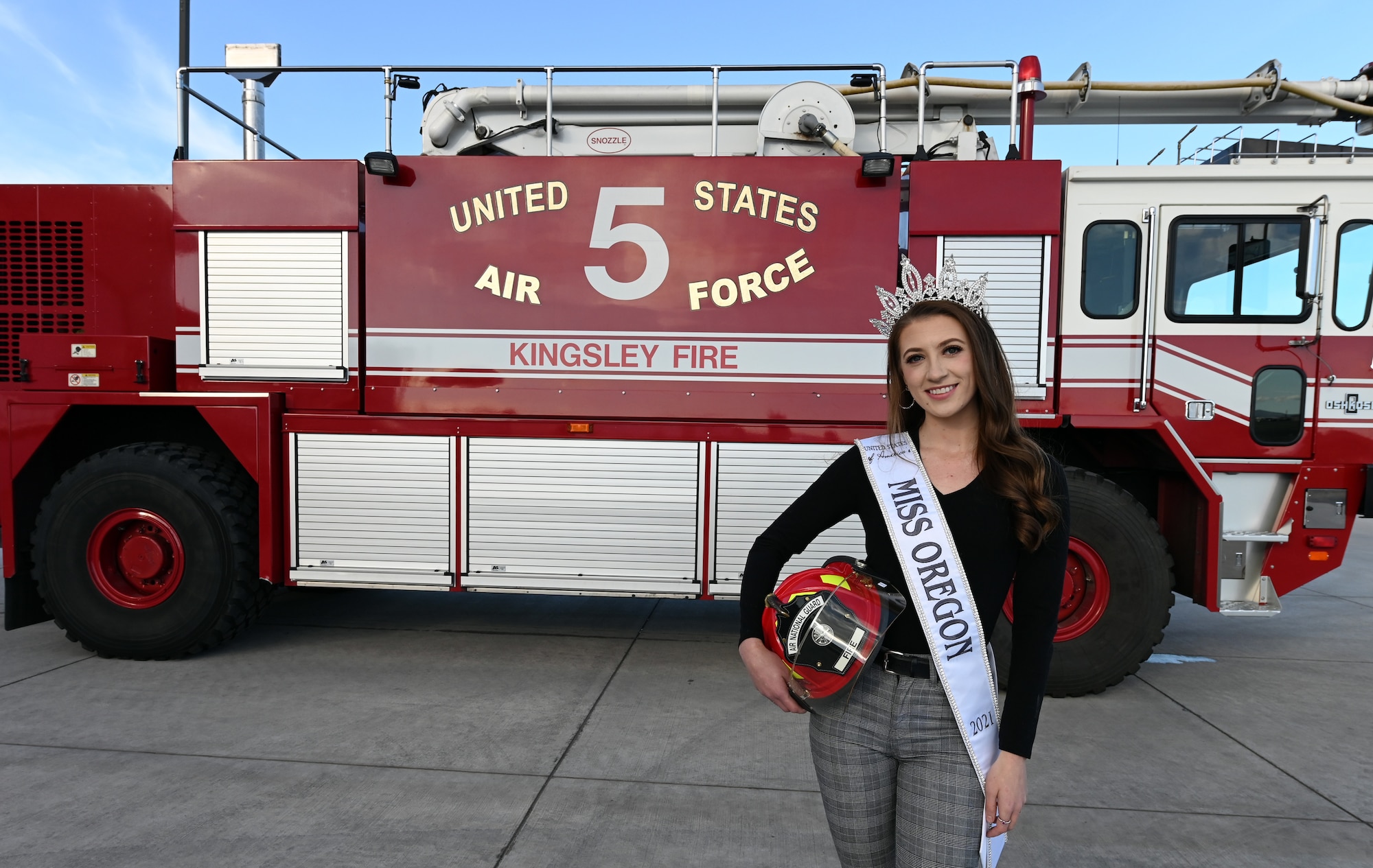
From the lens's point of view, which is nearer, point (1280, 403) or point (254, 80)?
point (1280, 403)

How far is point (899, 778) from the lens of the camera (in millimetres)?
1728

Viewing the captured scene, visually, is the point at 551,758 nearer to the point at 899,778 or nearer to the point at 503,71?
the point at 899,778

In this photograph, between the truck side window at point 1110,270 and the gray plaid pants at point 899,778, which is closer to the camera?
the gray plaid pants at point 899,778

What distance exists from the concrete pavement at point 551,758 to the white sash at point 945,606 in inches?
60.1

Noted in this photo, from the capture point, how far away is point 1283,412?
14.9 feet

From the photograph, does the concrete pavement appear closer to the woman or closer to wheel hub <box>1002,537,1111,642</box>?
wheel hub <box>1002,537,1111,642</box>

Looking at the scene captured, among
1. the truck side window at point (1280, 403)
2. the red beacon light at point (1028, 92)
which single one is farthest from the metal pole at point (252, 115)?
the truck side window at point (1280, 403)

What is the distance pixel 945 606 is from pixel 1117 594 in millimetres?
3346

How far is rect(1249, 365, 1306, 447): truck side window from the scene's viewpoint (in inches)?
178

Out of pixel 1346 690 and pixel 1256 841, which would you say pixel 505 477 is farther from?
pixel 1346 690

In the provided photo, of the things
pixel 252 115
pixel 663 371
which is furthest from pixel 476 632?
pixel 252 115

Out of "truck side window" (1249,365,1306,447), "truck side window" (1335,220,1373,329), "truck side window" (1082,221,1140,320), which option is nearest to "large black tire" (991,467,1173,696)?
"truck side window" (1249,365,1306,447)

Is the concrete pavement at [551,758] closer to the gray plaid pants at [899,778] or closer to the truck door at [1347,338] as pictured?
the gray plaid pants at [899,778]

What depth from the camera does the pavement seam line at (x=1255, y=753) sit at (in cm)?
332
